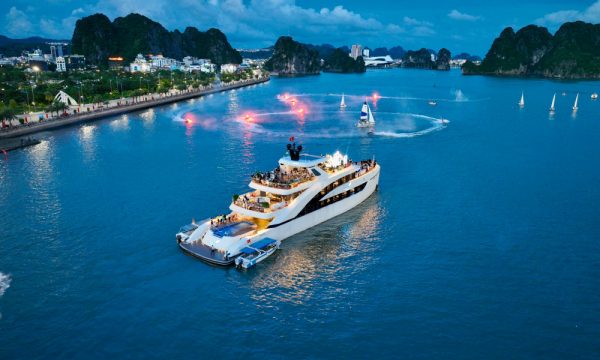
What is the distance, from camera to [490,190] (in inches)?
1788

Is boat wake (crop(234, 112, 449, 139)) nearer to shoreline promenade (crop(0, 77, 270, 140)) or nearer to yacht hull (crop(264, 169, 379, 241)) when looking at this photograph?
shoreline promenade (crop(0, 77, 270, 140))

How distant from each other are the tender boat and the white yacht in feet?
1.21

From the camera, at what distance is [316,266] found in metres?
29.6

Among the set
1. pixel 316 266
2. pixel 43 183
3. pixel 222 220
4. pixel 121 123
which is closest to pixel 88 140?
pixel 121 123

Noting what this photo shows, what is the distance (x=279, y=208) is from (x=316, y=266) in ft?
17.8

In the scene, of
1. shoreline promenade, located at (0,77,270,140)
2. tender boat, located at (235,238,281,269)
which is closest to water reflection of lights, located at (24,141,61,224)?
shoreline promenade, located at (0,77,270,140)

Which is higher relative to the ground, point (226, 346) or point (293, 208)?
point (293, 208)

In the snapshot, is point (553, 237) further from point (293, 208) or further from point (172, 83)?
point (172, 83)

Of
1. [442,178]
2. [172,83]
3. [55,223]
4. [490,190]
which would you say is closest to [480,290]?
[490,190]

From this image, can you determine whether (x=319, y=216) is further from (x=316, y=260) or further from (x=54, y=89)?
(x=54, y=89)

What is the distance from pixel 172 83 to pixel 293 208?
430ft

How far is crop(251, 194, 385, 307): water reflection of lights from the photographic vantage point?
Answer: 2675 cm

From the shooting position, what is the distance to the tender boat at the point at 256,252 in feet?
95.3

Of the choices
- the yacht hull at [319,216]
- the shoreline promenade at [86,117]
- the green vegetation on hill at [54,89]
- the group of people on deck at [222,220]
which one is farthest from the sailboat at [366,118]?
the green vegetation on hill at [54,89]
